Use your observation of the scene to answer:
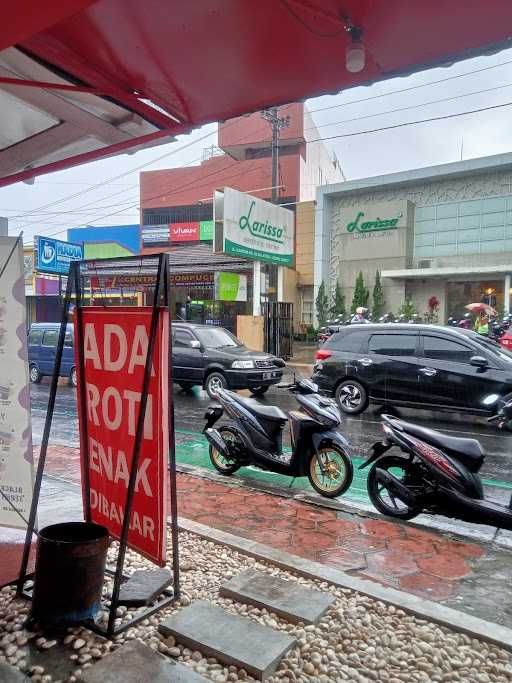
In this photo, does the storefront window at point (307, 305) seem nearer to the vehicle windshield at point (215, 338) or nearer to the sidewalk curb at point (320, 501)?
the vehicle windshield at point (215, 338)

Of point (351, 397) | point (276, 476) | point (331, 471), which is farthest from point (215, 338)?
point (331, 471)

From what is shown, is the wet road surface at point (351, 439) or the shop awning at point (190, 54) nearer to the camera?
the shop awning at point (190, 54)

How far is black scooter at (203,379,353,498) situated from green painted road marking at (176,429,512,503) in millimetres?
287

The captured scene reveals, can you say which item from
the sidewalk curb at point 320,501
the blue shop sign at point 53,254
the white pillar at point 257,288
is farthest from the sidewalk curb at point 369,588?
the blue shop sign at point 53,254

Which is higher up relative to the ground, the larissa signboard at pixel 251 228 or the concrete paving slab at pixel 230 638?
the larissa signboard at pixel 251 228

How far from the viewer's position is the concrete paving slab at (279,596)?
3166 mm

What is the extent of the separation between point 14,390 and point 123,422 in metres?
0.87

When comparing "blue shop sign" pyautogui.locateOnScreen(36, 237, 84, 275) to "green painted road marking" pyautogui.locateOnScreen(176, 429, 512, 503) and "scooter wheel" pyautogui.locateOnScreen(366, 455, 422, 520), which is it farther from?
"scooter wheel" pyautogui.locateOnScreen(366, 455, 422, 520)

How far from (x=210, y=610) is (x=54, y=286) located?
3610 centimetres

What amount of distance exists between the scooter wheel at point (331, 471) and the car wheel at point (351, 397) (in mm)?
5089

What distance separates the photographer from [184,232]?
40062mm

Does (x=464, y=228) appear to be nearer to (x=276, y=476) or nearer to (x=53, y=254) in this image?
(x=53, y=254)

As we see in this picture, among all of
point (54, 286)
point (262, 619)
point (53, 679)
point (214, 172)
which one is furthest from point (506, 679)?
point (214, 172)

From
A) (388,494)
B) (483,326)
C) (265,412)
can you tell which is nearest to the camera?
(388,494)
